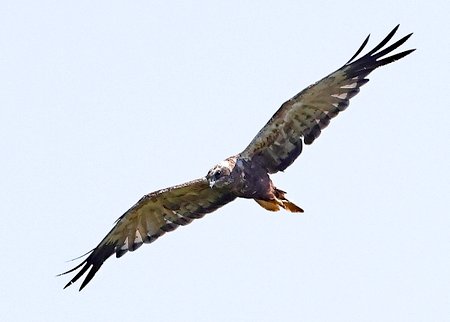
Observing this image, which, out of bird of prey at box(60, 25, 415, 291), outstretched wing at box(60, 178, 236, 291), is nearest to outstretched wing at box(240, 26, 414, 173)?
bird of prey at box(60, 25, 415, 291)

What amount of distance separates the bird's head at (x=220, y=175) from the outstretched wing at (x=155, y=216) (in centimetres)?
100

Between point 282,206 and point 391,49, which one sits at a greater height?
point 391,49

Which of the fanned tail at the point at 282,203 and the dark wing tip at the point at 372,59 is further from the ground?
the dark wing tip at the point at 372,59

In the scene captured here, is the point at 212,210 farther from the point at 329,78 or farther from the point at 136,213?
the point at 329,78

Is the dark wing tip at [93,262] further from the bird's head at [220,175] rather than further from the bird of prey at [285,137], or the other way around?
the bird's head at [220,175]

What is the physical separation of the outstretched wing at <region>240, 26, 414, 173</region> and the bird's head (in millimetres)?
521

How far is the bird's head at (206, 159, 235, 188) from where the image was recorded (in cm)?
2181

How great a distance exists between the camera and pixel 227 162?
21953 mm

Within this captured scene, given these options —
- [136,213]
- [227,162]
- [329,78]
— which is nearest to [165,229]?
[136,213]

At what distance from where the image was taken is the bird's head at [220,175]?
2181cm

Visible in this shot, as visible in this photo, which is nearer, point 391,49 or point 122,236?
point 391,49

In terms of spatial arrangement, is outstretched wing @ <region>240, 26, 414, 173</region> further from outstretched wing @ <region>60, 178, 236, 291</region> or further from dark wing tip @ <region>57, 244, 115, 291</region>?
dark wing tip @ <region>57, 244, 115, 291</region>

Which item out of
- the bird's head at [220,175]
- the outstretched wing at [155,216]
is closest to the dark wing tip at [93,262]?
the outstretched wing at [155,216]

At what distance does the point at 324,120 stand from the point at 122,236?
4.24 meters
